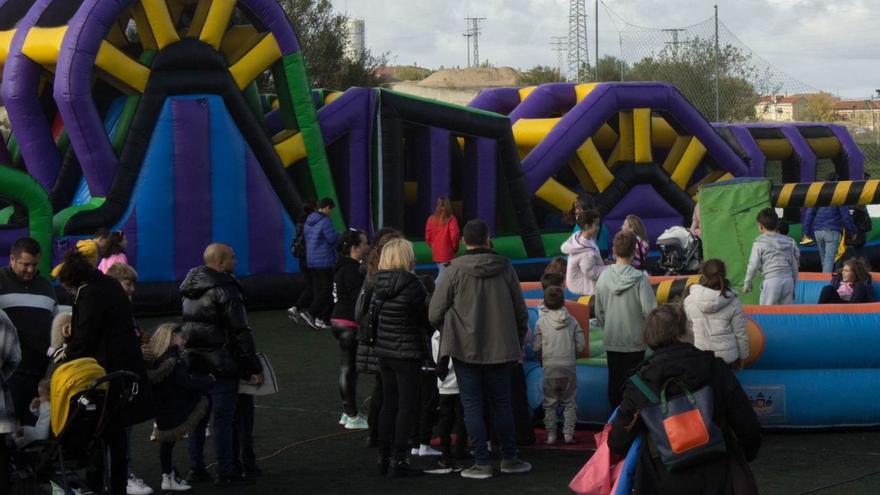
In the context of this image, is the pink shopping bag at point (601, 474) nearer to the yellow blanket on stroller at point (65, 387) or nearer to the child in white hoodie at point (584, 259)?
the yellow blanket on stroller at point (65, 387)

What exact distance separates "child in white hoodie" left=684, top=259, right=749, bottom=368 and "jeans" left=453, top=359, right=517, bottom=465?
138 cm

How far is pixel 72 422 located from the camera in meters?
6.19

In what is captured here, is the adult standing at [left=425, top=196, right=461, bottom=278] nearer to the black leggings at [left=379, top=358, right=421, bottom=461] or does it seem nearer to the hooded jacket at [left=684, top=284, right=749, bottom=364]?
the hooded jacket at [left=684, top=284, right=749, bottom=364]

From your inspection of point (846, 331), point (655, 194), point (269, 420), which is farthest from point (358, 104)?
point (846, 331)

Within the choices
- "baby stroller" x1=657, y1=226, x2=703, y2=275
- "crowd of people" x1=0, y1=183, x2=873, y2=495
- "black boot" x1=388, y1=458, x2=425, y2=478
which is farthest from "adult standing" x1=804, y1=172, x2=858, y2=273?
"black boot" x1=388, y1=458, x2=425, y2=478

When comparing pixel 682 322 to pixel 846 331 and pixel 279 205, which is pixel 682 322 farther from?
pixel 279 205

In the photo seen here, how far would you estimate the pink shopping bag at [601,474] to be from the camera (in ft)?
16.8

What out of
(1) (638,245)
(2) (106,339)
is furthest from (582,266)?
(2) (106,339)

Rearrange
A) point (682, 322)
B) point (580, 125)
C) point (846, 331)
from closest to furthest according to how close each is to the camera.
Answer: point (682, 322)
point (846, 331)
point (580, 125)

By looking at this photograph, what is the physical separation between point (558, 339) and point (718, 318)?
3.16ft

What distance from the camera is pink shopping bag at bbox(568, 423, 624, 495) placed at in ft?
16.8

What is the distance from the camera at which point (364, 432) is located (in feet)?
29.5

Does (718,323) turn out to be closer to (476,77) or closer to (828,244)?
(828,244)

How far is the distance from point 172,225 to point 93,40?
6.76 feet
